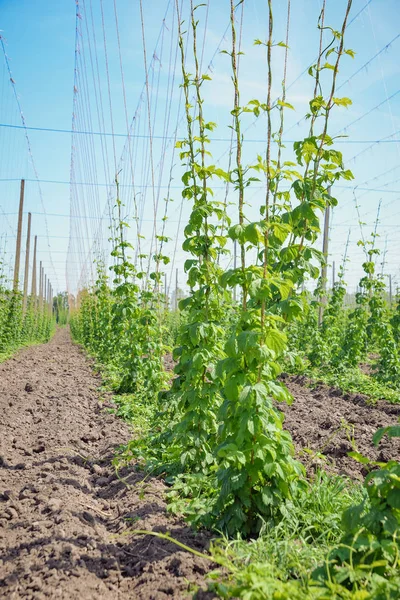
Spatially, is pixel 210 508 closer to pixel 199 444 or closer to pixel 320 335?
pixel 199 444

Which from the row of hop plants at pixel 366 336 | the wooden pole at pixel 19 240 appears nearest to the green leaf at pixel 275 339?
the row of hop plants at pixel 366 336

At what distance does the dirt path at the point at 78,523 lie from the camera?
248 cm

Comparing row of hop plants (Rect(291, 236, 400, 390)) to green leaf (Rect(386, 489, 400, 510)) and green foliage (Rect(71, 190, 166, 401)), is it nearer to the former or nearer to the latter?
green foliage (Rect(71, 190, 166, 401))

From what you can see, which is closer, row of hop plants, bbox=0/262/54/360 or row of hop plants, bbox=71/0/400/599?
row of hop plants, bbox=71/0/400/599

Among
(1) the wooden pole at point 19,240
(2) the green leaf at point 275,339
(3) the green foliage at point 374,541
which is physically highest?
(1) the wooden pole at point 19,240

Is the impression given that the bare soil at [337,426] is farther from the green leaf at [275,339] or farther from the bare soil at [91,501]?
the green leaf at [275,339]

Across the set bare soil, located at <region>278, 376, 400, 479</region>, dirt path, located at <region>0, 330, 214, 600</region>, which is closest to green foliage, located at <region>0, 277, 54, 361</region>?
dirt path, located at <region>0, 330, 214, 600</region>

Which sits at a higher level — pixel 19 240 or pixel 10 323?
pixel 19 240

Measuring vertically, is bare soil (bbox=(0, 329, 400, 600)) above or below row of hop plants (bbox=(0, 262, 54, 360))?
below

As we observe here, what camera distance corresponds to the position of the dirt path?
2479 millimetres

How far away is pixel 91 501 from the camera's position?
3.64 meters

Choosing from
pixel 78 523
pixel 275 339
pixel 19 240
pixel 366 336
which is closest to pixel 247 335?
pixel 275 339

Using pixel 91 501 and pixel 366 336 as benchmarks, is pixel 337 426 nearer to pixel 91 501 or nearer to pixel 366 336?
pixel 91 501

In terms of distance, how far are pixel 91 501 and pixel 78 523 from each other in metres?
0.53
